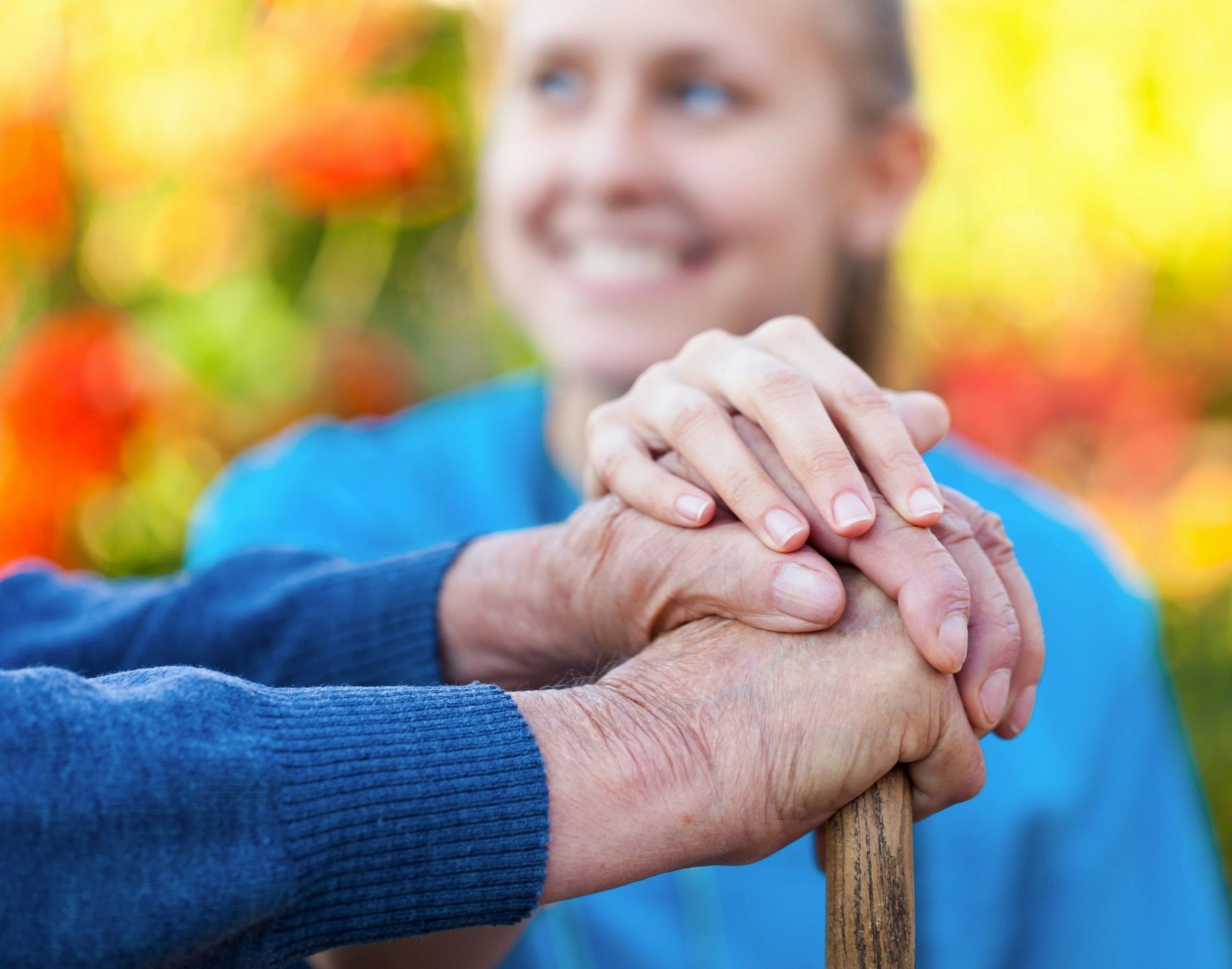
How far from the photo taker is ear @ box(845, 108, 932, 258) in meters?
1.32

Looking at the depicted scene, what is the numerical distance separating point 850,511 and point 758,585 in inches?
2.4

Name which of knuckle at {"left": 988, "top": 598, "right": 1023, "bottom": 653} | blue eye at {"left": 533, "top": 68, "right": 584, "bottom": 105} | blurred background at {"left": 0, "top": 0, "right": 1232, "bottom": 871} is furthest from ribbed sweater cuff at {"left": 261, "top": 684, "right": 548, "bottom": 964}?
blurred background at {"left": 0, "top": 0, "right": 1232, "bottom": 871}

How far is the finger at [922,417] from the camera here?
0.68 meters

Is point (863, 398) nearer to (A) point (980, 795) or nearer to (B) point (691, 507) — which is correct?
(B) point (691, 507)

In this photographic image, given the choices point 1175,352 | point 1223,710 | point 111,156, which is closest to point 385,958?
point 1223,710

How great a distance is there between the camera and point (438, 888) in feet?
1.63

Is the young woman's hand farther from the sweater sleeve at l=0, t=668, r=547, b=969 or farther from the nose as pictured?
the nose

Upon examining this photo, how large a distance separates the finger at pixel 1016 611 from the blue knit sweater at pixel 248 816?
28cm

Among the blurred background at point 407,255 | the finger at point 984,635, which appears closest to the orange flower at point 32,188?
the blurred background at point 407,255

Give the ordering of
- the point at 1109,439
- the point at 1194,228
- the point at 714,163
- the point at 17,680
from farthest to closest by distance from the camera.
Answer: the point at 1194,228
the point at 1109,439
the point at 714,163
the point at 17,680

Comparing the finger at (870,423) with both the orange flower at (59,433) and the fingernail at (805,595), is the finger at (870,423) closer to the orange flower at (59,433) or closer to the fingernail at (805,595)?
the fingernail at (805,595)

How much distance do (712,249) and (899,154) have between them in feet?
0.96

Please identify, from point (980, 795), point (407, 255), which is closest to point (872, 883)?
point (980, 795)

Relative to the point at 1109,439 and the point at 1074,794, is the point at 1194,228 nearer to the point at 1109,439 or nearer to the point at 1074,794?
the point at 1109,439
